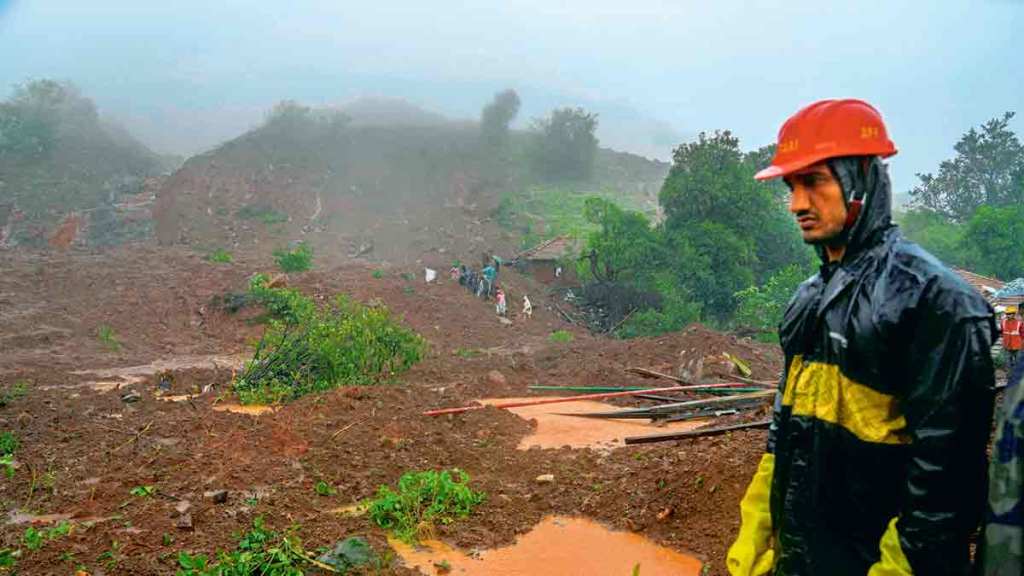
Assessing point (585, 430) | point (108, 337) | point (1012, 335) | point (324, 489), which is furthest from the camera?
point (108, 337)

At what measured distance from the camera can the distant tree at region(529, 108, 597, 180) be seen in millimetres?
53969

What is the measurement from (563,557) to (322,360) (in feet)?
22.8

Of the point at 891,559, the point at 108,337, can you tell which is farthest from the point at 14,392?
the point at 891,559

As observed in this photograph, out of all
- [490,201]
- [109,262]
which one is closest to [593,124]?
[490,201]

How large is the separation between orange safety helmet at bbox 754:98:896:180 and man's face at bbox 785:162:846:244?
0.03 metres

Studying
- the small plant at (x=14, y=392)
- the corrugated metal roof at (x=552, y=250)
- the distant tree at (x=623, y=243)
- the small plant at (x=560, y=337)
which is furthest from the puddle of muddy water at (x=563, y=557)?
the corrugated metal roof at (x=552, y=250)

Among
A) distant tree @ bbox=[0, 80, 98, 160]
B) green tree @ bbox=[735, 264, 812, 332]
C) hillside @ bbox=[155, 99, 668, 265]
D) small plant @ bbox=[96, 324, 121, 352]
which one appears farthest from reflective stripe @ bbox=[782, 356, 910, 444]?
distant tree @ bbox=[0, 80, 98, 160]

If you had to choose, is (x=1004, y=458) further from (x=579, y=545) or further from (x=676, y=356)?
(x=676, y=356)

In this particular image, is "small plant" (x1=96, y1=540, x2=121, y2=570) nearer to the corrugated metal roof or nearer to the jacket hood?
the jacket hood

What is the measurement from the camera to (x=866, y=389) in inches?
60.1

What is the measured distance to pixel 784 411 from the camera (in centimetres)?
178

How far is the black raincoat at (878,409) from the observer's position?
136cm

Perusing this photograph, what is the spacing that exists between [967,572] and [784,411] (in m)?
0.51

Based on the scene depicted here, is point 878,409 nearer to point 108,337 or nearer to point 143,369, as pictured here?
point 143,369
